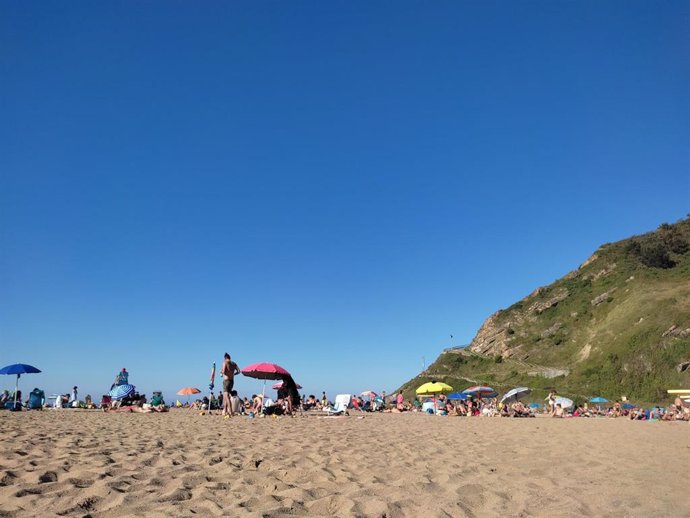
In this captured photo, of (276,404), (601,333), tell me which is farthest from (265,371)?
(601,333)

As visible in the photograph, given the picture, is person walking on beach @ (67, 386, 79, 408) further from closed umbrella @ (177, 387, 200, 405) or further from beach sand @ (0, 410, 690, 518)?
beach sand @ (0, 410, 690, 518)

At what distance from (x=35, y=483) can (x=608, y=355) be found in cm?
4845

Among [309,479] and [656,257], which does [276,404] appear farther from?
[656,257]

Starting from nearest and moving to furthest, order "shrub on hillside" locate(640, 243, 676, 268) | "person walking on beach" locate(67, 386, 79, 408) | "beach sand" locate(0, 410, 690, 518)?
1. "beach sand" locate(0, 410, 690, 518)
2. "person walking on beach" locate(67, 386, 79, 408)
3. "shrub on hillside" locate(640, 243, 676, 268)

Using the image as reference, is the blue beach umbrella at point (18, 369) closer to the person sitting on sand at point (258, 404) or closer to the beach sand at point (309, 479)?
the person sitting on sand at point (258, 404)

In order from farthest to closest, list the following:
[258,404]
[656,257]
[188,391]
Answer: [656,257] < [188,391] < [258,404]

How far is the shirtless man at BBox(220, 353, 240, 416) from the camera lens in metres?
14.5

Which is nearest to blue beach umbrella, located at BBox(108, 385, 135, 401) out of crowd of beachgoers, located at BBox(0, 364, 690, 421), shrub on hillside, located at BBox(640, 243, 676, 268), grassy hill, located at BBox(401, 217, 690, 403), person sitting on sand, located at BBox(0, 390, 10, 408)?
crowd of beachgoers, located at BBox(0, 364, 690, 421)

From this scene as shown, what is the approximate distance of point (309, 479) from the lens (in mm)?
5047

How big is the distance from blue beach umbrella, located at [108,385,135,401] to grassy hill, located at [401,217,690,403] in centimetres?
3581

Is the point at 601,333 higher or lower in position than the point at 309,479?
higher

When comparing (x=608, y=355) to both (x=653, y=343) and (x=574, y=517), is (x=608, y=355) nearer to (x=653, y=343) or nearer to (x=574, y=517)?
(x=653, y=343)

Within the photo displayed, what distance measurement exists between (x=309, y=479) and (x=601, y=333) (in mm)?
52118

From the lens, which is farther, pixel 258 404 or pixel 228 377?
pixel 258 404
